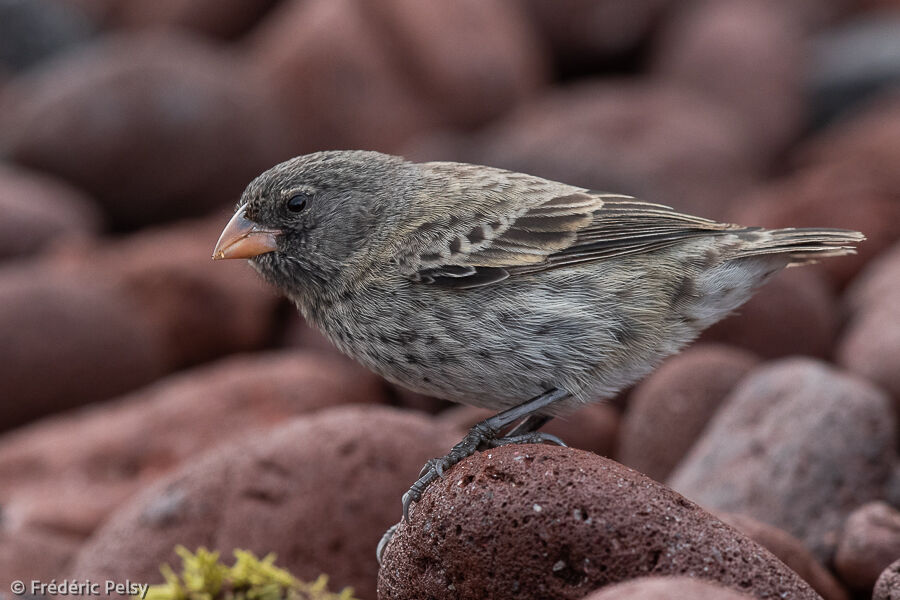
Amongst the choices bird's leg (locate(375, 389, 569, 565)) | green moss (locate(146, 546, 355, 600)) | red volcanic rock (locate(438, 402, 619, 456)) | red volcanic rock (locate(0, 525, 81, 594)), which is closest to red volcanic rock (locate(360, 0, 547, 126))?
red volcanic rock (locate(438, 402, 619, 456))

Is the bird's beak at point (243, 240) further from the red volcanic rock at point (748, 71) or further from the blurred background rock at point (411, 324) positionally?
the red volcanic rock at point (748, 71)

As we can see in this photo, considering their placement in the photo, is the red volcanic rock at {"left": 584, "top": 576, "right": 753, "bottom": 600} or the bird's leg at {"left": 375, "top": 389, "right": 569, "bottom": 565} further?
the bird's leg at {"left": 375, "top": 389, "right": 569, "bottom": 565}

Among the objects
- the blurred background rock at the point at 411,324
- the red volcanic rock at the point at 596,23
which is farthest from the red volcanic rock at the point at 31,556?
the red volcanic rock at the point at 596,23

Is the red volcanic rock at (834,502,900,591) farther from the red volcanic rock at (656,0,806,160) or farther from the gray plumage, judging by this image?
the red volcanic rock at (656,0,806,160)

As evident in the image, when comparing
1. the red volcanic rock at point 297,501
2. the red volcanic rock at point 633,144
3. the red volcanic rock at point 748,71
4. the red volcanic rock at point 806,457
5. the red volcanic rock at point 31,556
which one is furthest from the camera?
the red volcanic rock at point 748,71

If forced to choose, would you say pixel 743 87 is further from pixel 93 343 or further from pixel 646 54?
pixel 93 343

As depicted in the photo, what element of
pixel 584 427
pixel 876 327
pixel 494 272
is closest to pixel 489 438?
pixel 494 272
